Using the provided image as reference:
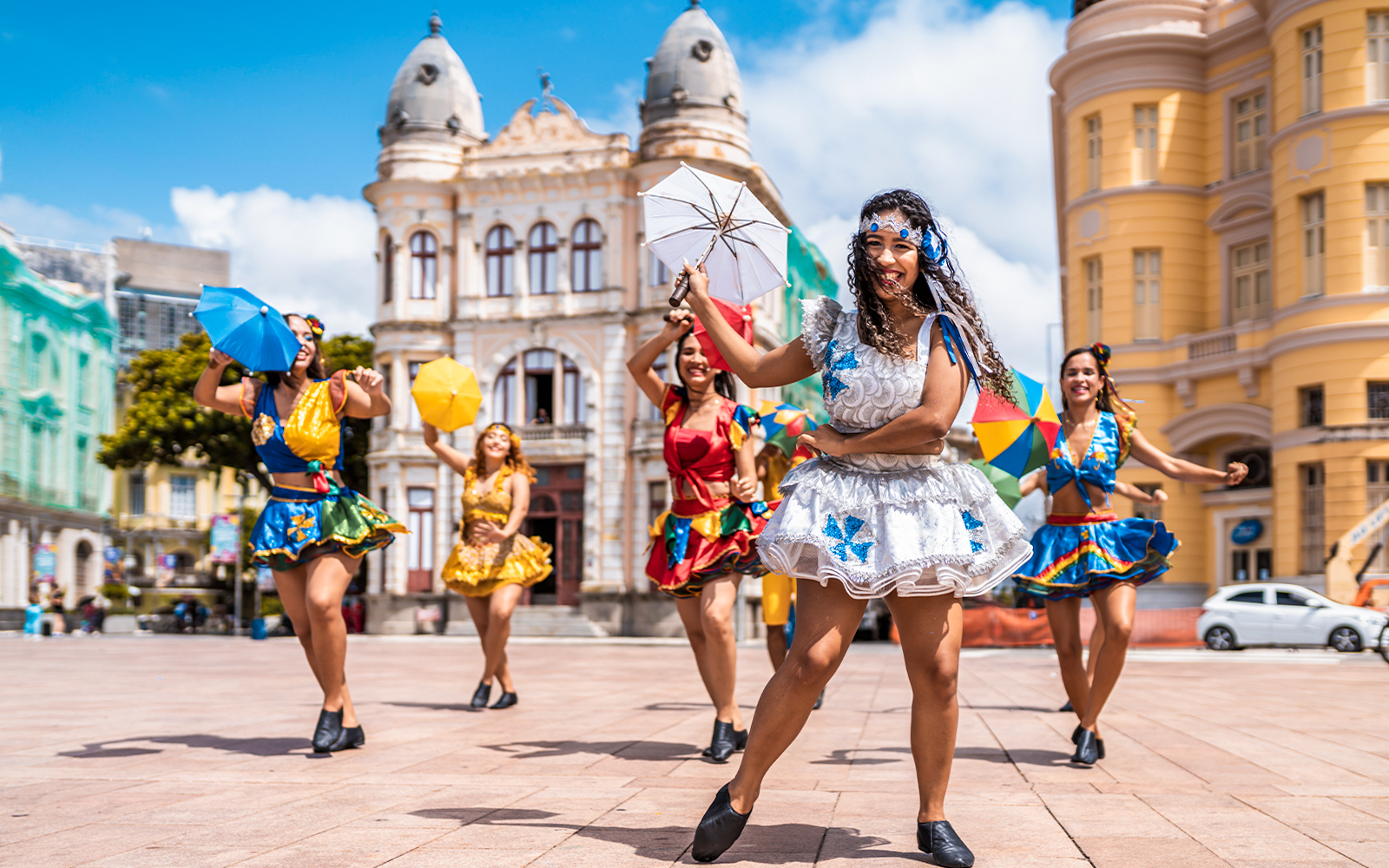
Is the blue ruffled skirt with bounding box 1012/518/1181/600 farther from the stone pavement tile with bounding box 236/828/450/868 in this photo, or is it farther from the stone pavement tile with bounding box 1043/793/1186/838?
the stone pavement tile with bounding box 236/828/450/868

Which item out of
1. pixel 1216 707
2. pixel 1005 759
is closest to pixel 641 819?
pixel 1005 759

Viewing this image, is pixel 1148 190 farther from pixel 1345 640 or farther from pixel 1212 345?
pixel 1345 640

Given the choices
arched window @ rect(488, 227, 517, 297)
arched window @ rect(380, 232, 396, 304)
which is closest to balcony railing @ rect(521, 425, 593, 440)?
arched window @ rect(488, 227, 517, 297)

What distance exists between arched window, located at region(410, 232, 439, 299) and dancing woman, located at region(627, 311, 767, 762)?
35663mm

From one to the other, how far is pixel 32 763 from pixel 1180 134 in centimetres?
2955

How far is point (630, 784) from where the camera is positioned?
5723 mm

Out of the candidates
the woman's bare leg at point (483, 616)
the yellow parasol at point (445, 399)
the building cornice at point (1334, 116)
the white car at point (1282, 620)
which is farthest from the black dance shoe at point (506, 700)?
the building cornice at point (1334, 116)

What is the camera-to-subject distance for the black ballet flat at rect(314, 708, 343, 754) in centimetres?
668

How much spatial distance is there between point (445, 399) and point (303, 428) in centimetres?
273

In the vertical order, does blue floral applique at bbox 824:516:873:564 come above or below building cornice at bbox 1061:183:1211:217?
below

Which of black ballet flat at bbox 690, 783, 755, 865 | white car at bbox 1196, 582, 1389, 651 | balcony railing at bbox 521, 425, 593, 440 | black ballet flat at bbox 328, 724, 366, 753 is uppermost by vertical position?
balcony railing at bbox 521, 425, 593, 440

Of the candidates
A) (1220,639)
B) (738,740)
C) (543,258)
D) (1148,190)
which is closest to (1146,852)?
(738,740)

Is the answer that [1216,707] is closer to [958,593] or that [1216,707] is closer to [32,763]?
[958,593]

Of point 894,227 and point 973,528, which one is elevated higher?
point 894,227
